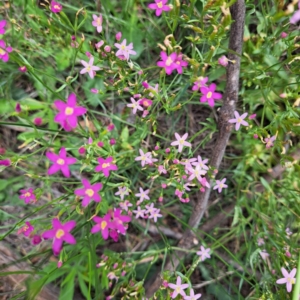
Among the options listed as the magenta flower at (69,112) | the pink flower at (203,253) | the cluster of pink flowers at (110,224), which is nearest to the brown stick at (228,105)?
the pink flower at (203,253)

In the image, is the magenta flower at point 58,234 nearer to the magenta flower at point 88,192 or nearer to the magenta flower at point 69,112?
the magenta flower at point 88,192

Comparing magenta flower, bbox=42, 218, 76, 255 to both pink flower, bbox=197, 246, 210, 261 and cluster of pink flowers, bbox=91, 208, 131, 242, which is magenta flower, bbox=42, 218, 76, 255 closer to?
cluster of pink flowers, bbox=91, 208, 131, 242

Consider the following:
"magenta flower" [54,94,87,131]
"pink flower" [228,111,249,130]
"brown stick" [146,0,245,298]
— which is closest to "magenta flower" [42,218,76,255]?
"magenta flower" [54,94,87,131]

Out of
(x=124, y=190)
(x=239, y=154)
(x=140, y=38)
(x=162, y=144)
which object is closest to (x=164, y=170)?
(x=124, y=190)

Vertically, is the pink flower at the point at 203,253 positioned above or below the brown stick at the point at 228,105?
below

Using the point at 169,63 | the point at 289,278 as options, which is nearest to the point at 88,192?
the point at 169,63

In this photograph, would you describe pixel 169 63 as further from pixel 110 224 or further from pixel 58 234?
pixel 58 234

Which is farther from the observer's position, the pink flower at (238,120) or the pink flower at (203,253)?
the pink flower at (203,253)

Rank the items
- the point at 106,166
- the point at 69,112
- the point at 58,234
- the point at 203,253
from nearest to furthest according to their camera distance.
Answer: the point at 69,112
the point at 58,234
the point at 106,166
the point at 203,253
